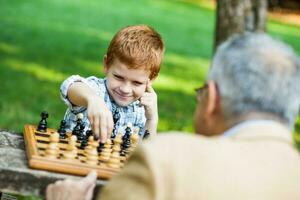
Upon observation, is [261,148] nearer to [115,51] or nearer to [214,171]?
[214,171]

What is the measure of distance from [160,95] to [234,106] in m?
9.21

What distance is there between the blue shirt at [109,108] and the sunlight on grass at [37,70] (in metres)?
6.95

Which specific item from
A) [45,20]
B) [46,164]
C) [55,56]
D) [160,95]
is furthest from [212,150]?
[45,20]

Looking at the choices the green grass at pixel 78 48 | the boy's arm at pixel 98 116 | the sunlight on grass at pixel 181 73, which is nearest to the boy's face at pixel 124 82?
the boy's arm at pixel 98 116

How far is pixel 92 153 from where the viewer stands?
11.7ft

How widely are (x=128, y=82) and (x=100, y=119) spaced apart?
800 mm

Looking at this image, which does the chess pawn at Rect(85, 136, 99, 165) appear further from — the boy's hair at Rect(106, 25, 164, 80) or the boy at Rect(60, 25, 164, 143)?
the boy's hair at Rect(106, 25, 164, 80)

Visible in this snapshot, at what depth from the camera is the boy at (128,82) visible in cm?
457

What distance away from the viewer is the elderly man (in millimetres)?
2562

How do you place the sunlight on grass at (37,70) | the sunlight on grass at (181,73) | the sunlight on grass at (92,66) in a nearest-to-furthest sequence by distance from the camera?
the sunlight on grass at (37,70)
the sunlight on grass at (92,66)
the sunlight on grass at (181,73)

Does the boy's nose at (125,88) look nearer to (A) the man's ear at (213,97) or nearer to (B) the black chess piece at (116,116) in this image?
(B) the black chess piece at (116,116)

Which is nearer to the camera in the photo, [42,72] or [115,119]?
[115,119]

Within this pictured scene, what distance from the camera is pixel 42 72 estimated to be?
1225 cm

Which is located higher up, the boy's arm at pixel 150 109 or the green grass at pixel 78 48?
the boy's arm at pixel 150 109
